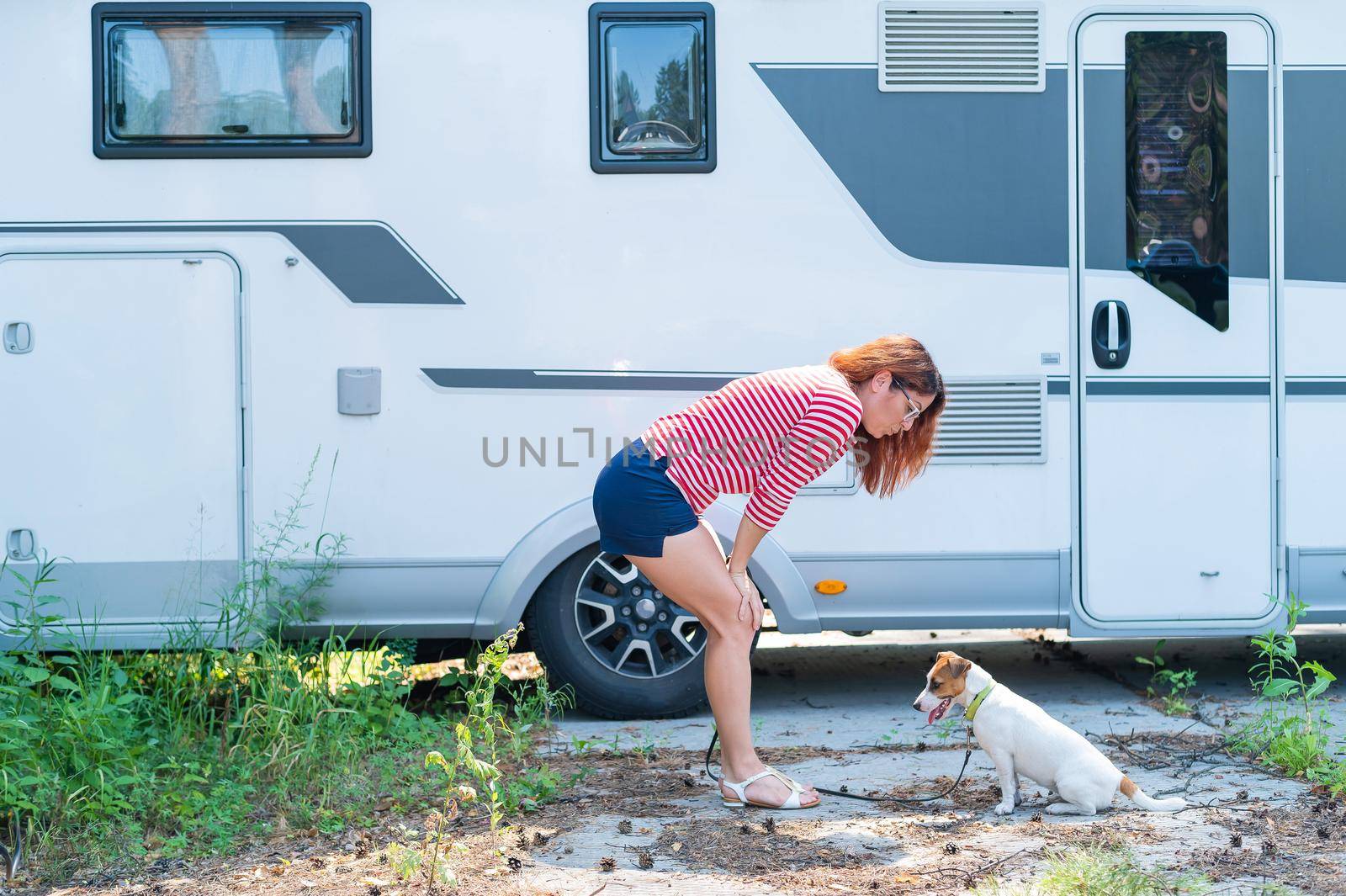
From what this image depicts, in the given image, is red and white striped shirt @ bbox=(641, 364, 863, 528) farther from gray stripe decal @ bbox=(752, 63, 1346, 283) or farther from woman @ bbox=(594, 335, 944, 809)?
gray stripe decal @ bbox=(752, 63, 1346, 283)

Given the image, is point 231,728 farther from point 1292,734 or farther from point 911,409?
point 1292,734

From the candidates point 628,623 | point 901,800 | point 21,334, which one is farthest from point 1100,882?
point 21,334

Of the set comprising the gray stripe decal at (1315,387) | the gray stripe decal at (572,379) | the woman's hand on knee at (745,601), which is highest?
the gray stripe decal at (572,379)

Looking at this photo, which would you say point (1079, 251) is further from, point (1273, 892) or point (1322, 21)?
point (1273, 892)

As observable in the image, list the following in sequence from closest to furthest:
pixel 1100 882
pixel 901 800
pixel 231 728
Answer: pixel 1100 882 < pixel 901 800 < pixel 231 728

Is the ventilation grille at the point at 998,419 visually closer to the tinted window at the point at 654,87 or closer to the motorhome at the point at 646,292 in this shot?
the motorhome at the point at 646,292

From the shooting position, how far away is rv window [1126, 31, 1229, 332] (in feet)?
16.6

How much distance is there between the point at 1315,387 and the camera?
508 cm

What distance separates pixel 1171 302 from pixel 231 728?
3675 mm

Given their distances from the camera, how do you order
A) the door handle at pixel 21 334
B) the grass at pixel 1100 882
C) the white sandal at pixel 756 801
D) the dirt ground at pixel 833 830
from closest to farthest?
the grass at pixel 1100 882
the dirt ground at pixel 833 830
the white sandal at pixel 756 801
the door handle at pixel 21 334

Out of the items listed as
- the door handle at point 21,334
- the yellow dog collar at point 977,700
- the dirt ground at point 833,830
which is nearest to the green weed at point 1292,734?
the dirt ground at point 833,830

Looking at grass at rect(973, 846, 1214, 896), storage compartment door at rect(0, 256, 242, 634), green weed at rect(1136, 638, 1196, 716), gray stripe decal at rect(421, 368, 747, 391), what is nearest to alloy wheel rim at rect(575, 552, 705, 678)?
gray stripe decal at rect(421, 368, 747, 391)

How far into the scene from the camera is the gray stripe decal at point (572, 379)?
494cm

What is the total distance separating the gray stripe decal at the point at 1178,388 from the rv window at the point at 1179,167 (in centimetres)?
21
